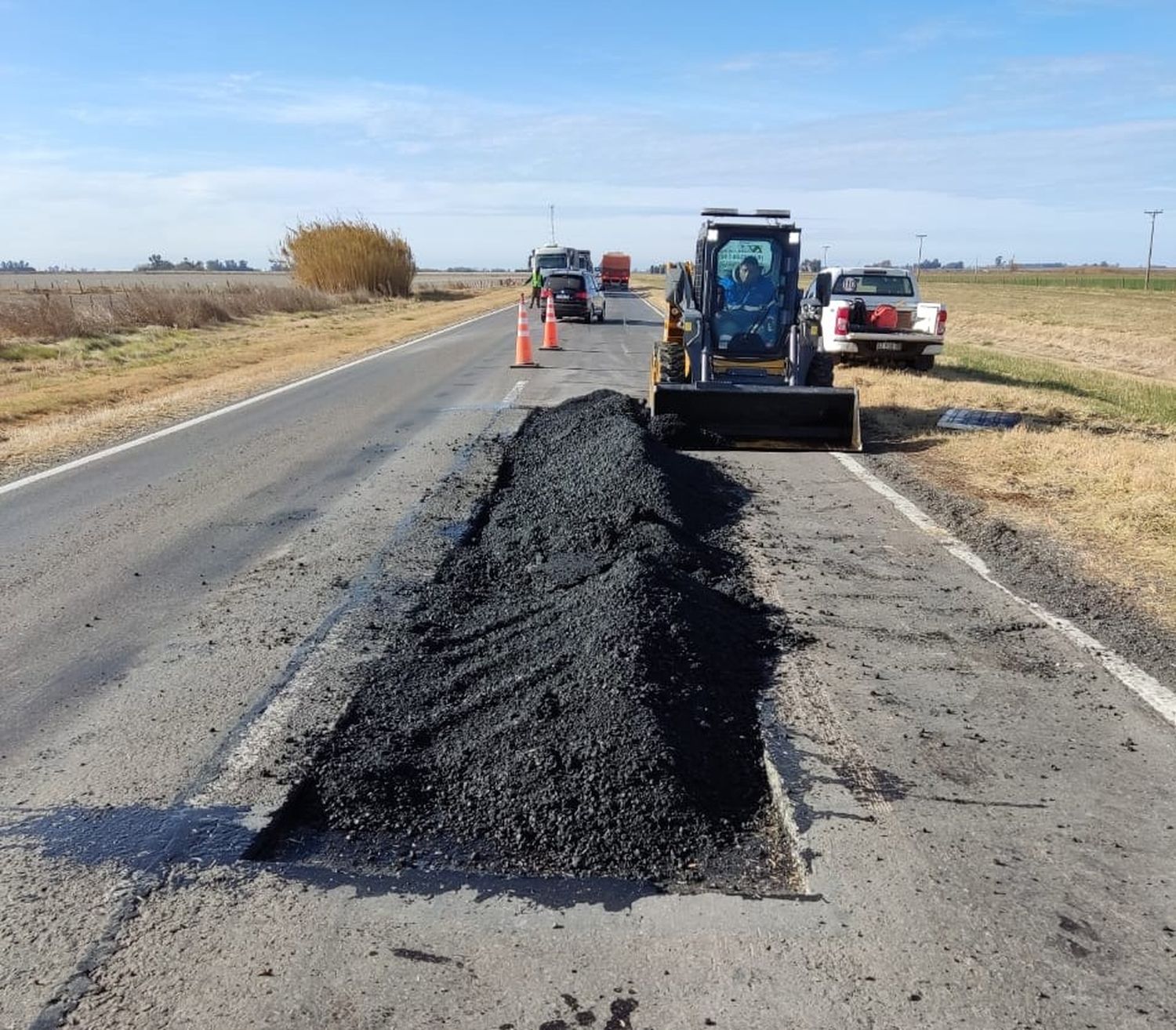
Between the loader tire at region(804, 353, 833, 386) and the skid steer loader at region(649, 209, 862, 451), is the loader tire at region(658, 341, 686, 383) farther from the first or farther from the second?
the loader tire at region(804, 353, 833, 386)

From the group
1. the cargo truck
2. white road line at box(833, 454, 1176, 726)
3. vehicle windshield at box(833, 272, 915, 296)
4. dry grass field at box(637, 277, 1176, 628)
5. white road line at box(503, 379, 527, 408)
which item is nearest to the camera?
white road line at box(833, 454, 1176, 726)

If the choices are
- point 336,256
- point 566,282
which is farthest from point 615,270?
point 566,282

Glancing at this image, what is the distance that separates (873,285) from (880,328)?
1734 millimetres

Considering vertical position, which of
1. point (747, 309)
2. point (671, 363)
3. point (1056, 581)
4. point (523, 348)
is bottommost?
point (1056, 581)

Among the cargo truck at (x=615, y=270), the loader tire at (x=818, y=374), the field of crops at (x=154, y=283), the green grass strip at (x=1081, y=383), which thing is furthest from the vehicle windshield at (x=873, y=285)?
the cargo truck at (x=615, y=270)

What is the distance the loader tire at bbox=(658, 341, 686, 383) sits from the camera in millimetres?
13008

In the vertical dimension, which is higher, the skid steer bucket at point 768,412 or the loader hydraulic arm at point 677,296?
the loader hydraulic arm at point 677,296

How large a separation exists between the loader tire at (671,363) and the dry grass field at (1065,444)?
243 centimetres

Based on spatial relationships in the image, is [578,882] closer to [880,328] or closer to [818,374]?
[818,374]

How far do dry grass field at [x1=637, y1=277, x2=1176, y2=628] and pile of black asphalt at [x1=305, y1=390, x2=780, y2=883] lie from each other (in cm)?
281

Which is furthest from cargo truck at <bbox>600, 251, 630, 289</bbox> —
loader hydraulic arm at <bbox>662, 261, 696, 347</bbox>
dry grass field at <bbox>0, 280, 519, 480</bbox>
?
loader hydraulic arm at <bbox>662, 261, 696, 347</bbox>

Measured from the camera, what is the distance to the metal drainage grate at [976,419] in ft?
40.9

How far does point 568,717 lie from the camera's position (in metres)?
4.24

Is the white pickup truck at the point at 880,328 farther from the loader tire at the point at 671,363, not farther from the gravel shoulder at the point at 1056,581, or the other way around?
the gravel shoulder at the point at 1056,581
